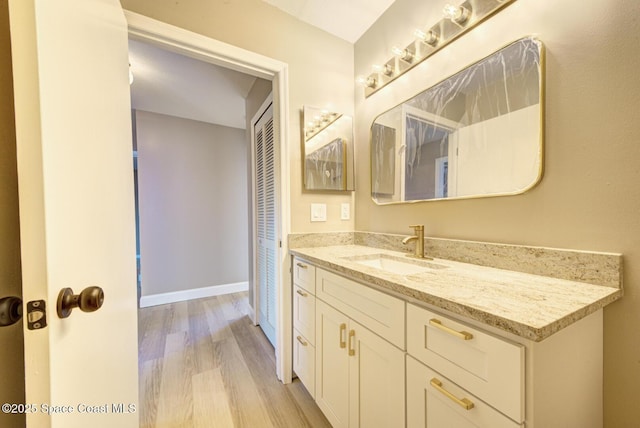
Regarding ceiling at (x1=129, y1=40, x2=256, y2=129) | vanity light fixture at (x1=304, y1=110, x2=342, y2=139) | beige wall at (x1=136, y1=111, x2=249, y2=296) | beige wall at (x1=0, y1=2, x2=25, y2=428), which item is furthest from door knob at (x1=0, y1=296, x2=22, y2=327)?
beige wall at (x1=136, y1=111, x2=249, y2=296)

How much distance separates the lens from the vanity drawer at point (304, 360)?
51.3 inches

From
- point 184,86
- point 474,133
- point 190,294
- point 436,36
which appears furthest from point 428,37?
point 190,294

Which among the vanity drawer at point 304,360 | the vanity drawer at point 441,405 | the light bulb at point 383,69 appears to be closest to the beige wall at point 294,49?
the light bulb at point 383,69

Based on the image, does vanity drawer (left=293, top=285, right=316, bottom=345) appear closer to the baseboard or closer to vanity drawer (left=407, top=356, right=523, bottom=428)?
vanity drawer (left=407, top=356, right=523, bottom=428)

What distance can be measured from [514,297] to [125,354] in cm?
132

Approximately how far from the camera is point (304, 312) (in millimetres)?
1383

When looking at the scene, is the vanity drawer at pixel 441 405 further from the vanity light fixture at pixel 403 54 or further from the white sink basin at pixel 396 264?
the vanity light fixture at pixel 403 54

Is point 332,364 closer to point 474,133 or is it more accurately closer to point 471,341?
point 471,341

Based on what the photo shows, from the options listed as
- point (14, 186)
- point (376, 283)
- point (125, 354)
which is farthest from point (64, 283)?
→ point (376, 283)

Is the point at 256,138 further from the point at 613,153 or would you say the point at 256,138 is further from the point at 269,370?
the point at 613,153

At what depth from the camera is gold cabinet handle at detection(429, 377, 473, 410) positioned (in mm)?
565

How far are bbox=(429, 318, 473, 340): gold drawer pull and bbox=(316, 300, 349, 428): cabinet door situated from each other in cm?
45

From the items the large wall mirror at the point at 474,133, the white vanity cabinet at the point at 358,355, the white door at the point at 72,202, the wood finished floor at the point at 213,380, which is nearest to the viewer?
the white door at the point at 72,202

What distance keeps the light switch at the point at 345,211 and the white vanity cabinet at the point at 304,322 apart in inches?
20.1
